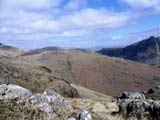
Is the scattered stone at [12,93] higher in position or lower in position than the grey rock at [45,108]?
higher

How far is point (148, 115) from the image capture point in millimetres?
27250

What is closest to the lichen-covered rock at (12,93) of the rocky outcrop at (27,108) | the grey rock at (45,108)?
the rocky outcrop at (27,108)

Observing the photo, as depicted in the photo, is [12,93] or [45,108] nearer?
[45,108]

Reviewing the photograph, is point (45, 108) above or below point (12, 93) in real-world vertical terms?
below

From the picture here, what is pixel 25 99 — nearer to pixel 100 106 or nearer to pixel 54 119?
pixel 54 119

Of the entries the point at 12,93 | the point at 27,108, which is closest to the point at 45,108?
the point at 27,108

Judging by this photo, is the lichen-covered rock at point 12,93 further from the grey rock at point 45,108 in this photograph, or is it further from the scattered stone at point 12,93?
the grey rock at point 45,108

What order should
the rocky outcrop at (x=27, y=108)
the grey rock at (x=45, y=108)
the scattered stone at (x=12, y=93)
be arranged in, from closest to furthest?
the rocky outcrop at (x=27, y=108) < the grey rock at (x=45, y=108) < the scattered stone at (x=12, y=93)

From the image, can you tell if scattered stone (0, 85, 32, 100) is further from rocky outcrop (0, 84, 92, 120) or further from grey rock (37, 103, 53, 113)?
grey rock (37, 103, 53, 113)

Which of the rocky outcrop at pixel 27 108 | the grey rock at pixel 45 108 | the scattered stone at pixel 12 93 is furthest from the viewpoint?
the scattered stone at pixel 12 93

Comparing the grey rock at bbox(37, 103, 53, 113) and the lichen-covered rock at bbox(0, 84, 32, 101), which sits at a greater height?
the lichen-covered rock at bbox(0, 84, 32, 101)

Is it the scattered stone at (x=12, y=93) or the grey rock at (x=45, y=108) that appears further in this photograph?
the scattered stone at (x=12, y=93)

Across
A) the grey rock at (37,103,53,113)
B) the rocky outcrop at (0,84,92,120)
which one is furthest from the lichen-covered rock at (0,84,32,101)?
the grey rock at (37,103,53,113)

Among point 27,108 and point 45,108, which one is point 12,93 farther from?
point 27,108
